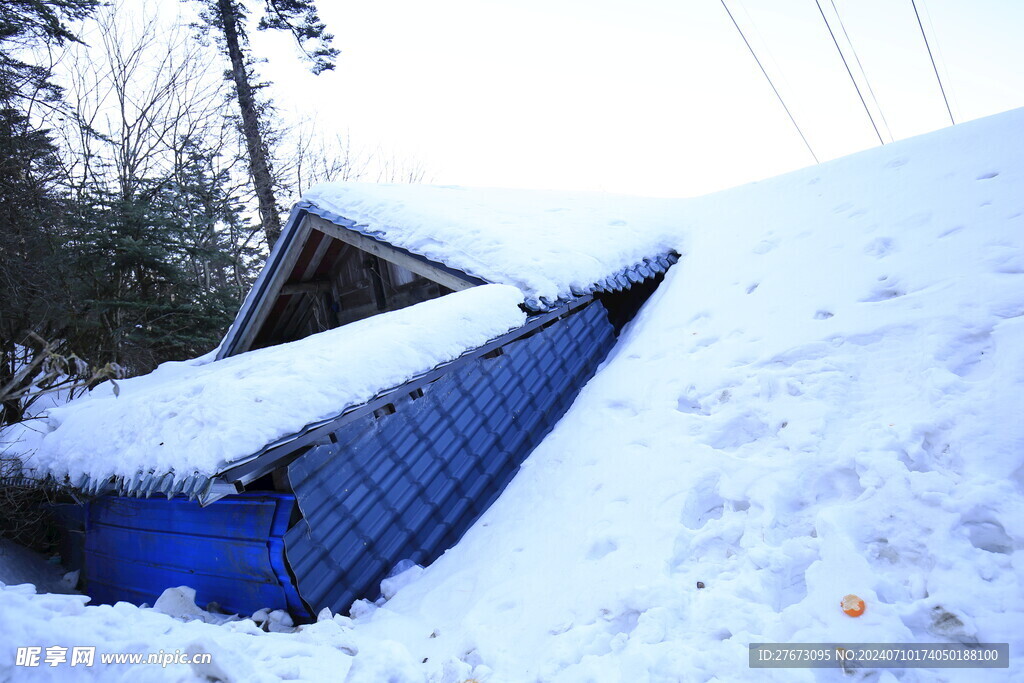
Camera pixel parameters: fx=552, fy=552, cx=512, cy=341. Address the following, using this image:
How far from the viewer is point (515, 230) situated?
6.52m

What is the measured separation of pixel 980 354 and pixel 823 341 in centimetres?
93

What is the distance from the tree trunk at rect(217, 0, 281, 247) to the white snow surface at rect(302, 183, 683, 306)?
871 centimetres

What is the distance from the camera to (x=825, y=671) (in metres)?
2.16

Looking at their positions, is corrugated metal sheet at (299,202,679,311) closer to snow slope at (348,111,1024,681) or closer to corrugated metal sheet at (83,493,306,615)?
snow slope at (348,111,1024,681)

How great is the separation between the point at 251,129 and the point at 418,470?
15.0m

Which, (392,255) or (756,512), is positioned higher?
(392,255)

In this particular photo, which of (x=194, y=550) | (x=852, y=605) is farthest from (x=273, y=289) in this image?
(x=852, y=605)

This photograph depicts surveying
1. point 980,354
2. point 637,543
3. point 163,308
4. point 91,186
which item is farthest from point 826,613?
point 91,186

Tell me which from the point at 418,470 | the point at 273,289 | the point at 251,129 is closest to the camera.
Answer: the point at 418,470

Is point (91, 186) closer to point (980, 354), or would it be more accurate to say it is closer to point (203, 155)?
point (203, 155)

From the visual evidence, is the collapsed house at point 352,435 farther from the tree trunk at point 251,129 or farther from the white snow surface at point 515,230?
the tree trunk at point 251,129

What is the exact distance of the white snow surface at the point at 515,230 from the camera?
5.52 meters

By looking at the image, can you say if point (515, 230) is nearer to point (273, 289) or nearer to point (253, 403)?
point (273, 289)

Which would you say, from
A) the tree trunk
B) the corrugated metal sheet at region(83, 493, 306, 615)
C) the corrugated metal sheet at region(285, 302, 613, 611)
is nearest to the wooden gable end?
the corrugated metal sheet at region(285, 302, 613, 611)
